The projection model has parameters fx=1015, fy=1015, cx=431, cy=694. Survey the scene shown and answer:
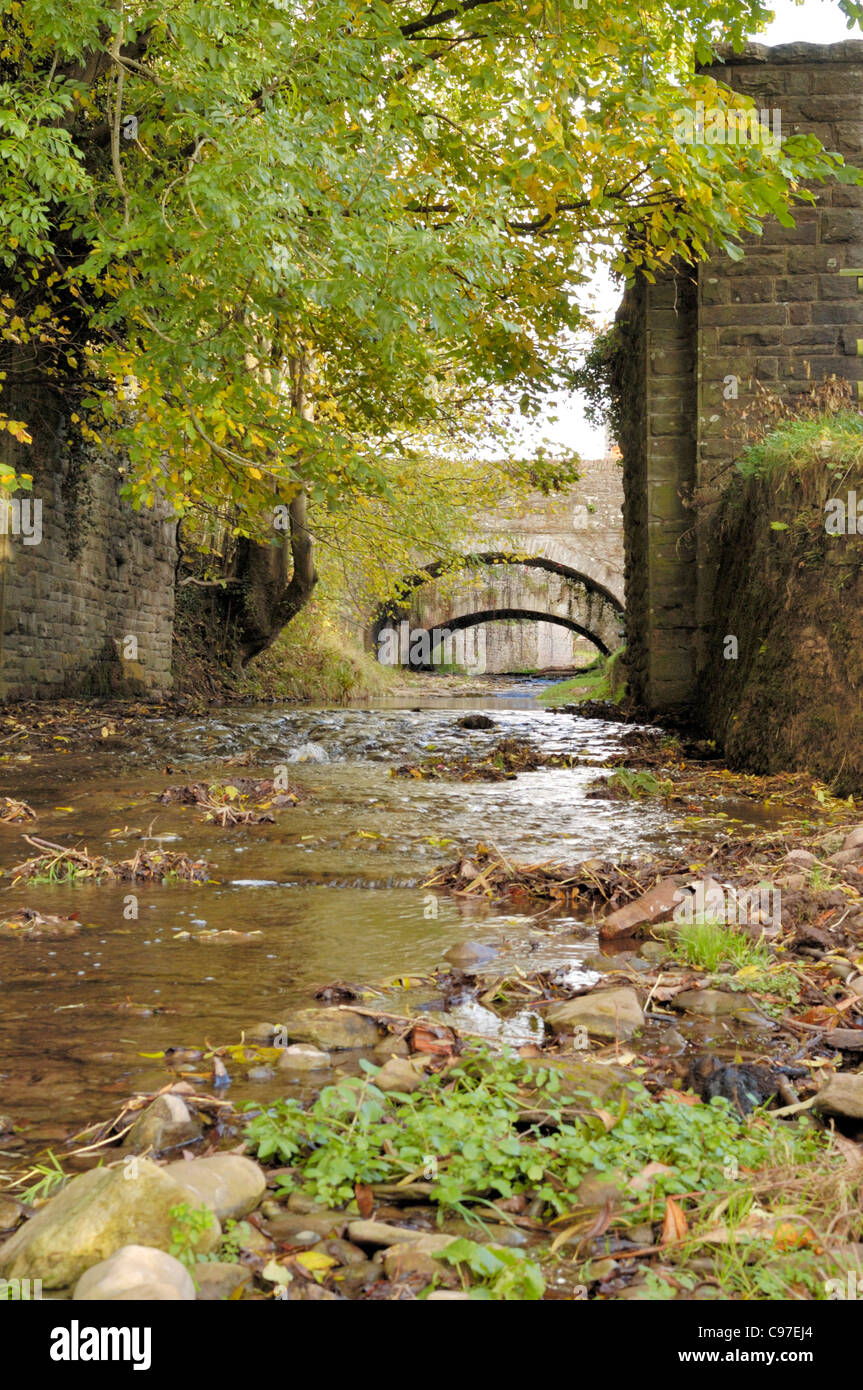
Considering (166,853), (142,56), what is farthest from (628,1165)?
(142,56)

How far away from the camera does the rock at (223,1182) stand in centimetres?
149

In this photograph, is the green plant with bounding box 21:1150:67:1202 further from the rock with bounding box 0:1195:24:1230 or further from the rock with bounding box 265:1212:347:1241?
the rock with bounding box 265:1212:347:1241

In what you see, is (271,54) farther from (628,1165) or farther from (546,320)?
(628,1165)

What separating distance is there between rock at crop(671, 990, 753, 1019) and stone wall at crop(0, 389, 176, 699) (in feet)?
33.7

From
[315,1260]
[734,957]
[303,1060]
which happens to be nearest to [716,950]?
[734,957]

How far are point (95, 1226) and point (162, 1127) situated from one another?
0.36 meters

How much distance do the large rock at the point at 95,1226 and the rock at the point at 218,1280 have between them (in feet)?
0.17

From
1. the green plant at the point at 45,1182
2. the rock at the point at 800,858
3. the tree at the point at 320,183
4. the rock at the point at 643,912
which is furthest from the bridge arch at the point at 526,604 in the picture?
the green plant at the point at 45,1182

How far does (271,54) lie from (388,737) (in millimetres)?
5729

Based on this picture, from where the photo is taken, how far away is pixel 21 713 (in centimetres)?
1070

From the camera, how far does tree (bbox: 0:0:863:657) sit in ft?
19.9

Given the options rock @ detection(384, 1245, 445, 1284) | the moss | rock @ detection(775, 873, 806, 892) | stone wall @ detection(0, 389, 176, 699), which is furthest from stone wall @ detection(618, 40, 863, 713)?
rock @ detection(384, 1245, 445, 1284)

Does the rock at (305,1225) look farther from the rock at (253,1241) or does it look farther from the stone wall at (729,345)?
the stone wall at (729,345)

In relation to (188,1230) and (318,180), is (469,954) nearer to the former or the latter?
(188,1230)
